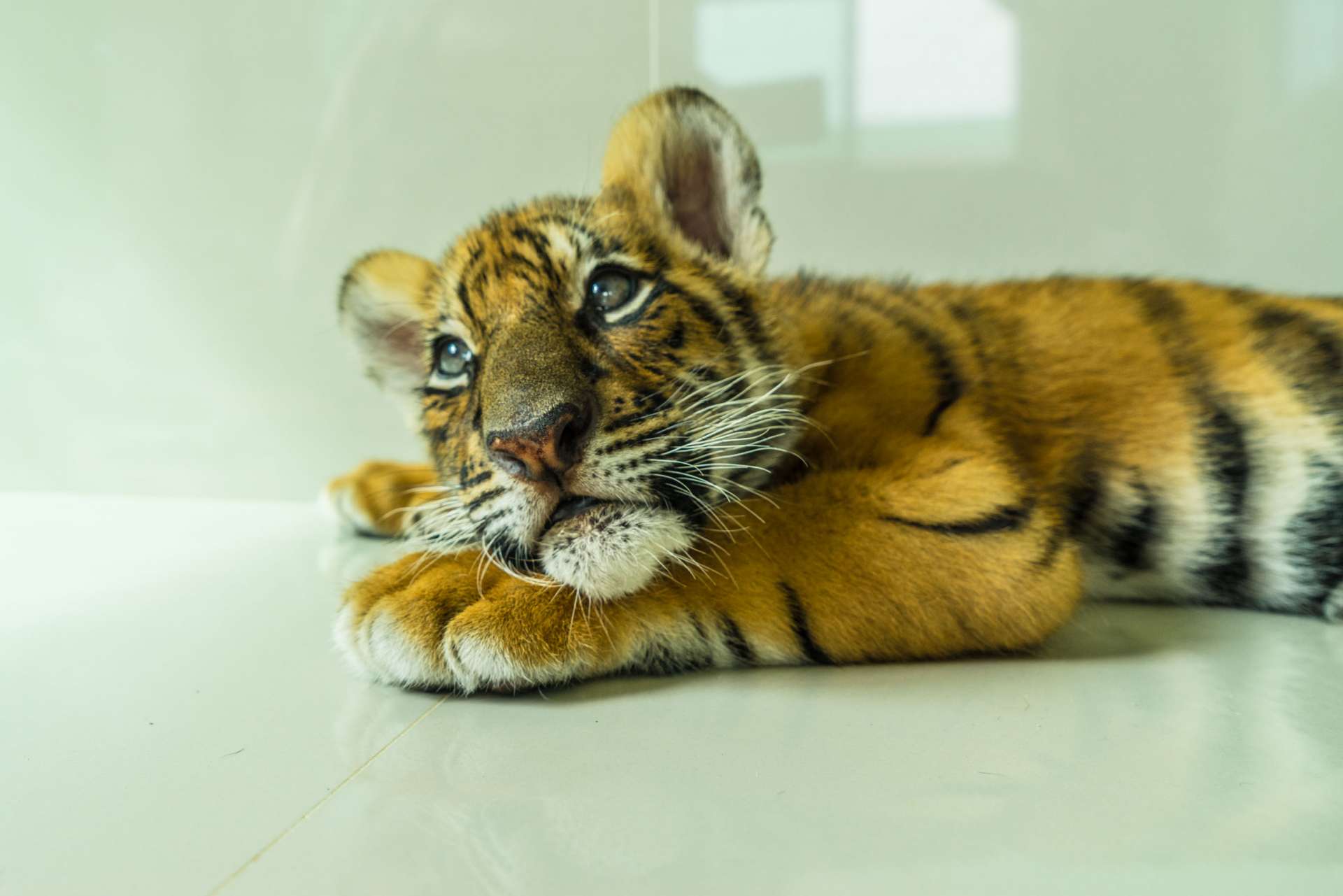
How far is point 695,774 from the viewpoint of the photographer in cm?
106

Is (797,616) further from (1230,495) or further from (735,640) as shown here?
(1230,495)

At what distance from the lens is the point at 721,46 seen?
289 cm

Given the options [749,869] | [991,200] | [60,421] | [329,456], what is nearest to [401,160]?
[329,456]

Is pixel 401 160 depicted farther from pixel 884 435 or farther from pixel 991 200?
pixel 884 435

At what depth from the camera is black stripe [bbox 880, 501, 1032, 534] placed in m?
1.42

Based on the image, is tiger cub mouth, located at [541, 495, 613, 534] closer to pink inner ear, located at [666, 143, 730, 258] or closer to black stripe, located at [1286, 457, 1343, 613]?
pink inner ear, located at [666, 143, 730, 258]

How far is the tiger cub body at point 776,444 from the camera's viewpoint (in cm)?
130

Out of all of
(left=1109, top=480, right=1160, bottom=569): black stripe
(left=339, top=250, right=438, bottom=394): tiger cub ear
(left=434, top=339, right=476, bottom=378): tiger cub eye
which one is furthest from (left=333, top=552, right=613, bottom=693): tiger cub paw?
(left=1109, top=480, right=1160, bottom=569): black stripe

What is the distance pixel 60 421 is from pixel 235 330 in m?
0.84

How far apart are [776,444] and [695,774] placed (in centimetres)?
68

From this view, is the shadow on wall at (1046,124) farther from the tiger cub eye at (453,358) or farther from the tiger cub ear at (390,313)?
the tiger cub eye at (453,358)

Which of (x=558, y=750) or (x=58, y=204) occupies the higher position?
(x=58, y=204)

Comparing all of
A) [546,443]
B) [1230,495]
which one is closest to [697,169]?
[546,443]

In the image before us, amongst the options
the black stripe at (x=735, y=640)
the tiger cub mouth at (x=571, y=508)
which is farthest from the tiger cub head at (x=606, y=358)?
the black stripe at (x=735, y=640)
